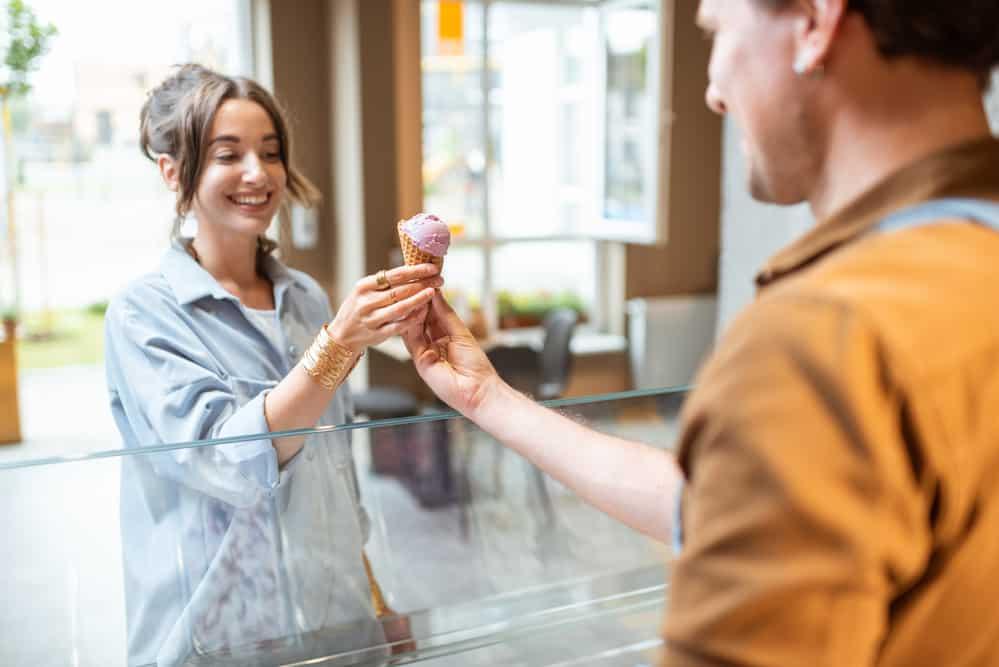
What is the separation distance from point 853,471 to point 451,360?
84 cm

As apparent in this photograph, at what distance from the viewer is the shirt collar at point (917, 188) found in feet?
2.14

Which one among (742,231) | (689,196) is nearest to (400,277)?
(742,231)

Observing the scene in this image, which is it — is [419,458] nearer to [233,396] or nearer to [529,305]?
[233,396]

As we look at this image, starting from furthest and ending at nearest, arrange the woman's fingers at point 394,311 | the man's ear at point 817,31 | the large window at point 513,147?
the large window at point 513,147
the woman's fingers at point 394,311
the man's ear at point 817,31

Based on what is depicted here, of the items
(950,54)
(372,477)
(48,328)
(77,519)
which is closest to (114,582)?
(77,519)

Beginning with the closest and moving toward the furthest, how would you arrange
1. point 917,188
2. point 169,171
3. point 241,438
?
1. point 917,188
2. point 241,438
3. point 169,171

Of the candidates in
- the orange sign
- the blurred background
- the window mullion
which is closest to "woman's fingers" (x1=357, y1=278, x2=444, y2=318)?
the blurred background

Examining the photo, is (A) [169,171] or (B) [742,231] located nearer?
(A) [169,171]

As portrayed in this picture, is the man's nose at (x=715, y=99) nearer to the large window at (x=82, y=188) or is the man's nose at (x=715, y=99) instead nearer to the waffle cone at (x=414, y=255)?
the waffle cone at (x=414, y=255)

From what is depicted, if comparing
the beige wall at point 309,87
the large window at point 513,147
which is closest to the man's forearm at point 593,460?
the beige wall at point 309,87

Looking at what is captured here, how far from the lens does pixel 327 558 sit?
1.38 metres

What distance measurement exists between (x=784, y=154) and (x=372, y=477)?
100 centimetres

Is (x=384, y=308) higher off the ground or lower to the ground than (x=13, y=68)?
lower

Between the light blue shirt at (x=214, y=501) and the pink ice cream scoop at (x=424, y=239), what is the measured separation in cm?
31
